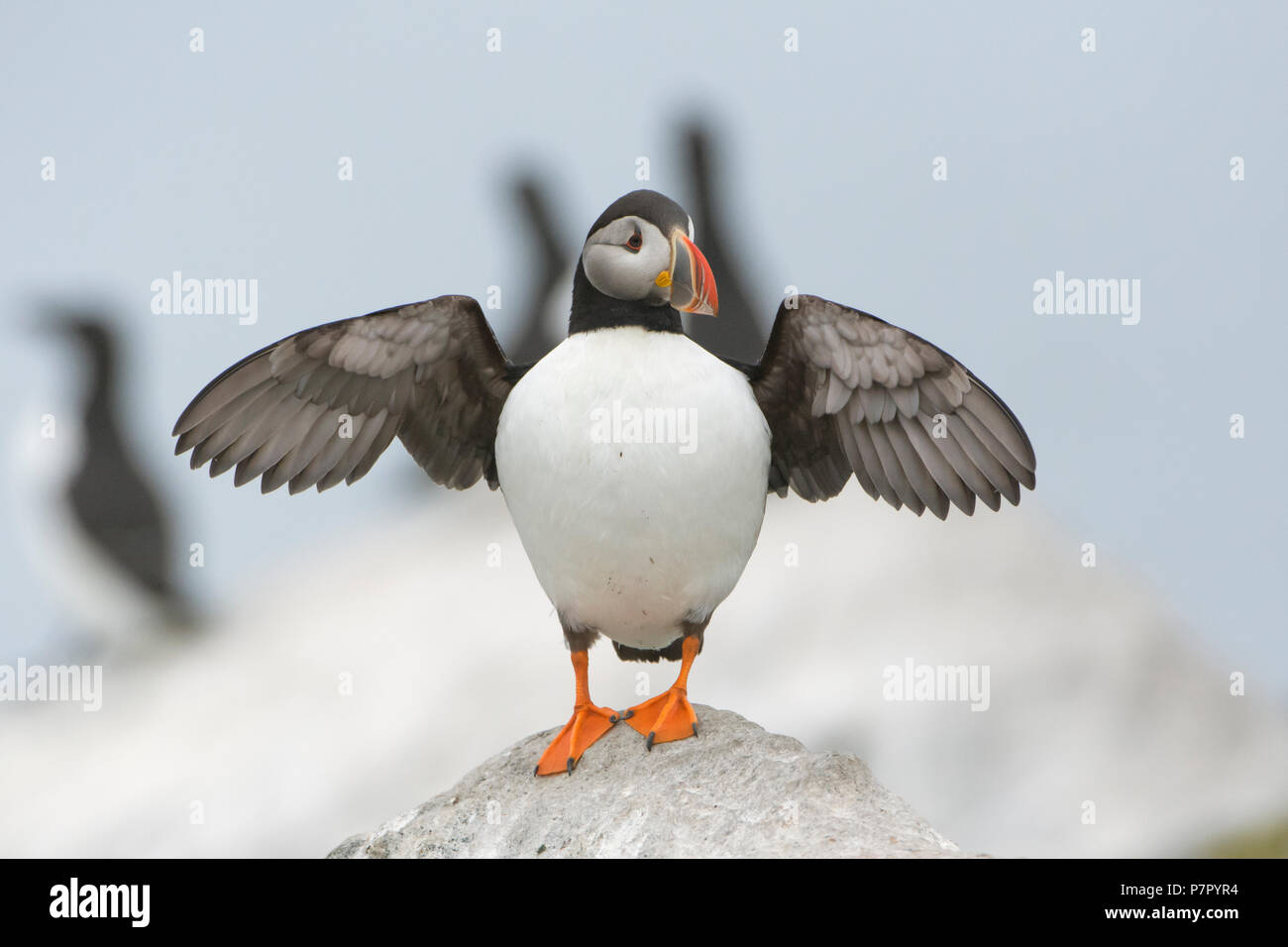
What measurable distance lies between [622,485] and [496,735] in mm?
7689

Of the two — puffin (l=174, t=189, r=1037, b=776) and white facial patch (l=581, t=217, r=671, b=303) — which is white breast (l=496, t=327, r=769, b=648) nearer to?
puffin (l=174, t=189, r=1037, b=776)

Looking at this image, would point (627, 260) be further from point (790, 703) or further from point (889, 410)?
point (790, 703)

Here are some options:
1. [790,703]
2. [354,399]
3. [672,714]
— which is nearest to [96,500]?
[790,703]

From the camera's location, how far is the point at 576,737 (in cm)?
470

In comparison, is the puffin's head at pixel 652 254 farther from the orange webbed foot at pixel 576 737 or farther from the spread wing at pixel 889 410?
the orange webbed foot at pixel 576 737

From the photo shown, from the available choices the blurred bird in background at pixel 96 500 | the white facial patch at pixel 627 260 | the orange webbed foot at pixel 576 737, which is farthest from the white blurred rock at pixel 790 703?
the white facial patch at pixel 627 260

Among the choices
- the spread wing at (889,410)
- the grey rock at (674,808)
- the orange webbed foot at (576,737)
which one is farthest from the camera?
the orange webbed foot at (576,737)

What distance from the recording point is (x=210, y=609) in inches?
557

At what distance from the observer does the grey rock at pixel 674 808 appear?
12.6 feet

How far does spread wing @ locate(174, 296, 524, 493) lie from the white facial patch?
55 centimetres

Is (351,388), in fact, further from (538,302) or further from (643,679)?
(538,302)

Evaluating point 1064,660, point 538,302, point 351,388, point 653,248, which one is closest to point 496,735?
point 538,302

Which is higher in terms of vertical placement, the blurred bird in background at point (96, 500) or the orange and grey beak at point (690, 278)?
the orange and grey beak at point (690, 278)

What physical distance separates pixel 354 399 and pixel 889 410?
1951 millimetres
